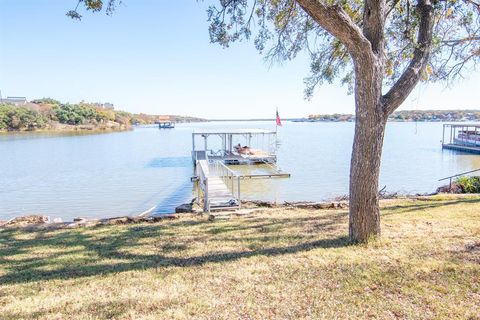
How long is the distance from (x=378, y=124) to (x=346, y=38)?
106 cm

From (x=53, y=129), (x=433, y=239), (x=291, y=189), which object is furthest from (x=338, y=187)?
(x=53, y=129)

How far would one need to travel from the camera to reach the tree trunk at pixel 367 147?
12.7ft

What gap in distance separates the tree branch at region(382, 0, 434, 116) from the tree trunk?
20cm

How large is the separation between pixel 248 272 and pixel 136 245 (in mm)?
1971

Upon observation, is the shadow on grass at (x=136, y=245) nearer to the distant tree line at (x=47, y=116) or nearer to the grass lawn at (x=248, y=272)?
the grass lawn at (x=248, y=272)

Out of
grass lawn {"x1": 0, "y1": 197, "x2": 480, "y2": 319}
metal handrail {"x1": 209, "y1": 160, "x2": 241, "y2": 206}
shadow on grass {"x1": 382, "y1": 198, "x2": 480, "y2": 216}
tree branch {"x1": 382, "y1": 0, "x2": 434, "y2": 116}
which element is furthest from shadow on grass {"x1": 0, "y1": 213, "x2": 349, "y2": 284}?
metal handrail {"x1": 209, "y1": 160, "x2": 241, "y2": 206}

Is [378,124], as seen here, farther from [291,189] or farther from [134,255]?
[291,189]

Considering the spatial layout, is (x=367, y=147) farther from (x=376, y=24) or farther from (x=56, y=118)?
(x=56, y=118)

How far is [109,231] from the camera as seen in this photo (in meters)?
5.64

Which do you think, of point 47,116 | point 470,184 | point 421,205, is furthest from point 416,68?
point 47,116

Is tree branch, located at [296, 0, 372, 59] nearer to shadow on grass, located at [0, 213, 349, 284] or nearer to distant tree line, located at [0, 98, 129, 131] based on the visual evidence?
shadow on grass, located at [0, 213, 349, 284]

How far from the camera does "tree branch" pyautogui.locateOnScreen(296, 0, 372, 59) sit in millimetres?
3682

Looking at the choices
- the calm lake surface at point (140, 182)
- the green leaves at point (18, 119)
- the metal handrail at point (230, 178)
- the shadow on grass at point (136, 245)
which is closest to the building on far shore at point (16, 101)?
the green leaves at point (18, 119)

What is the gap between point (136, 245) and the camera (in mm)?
4664
